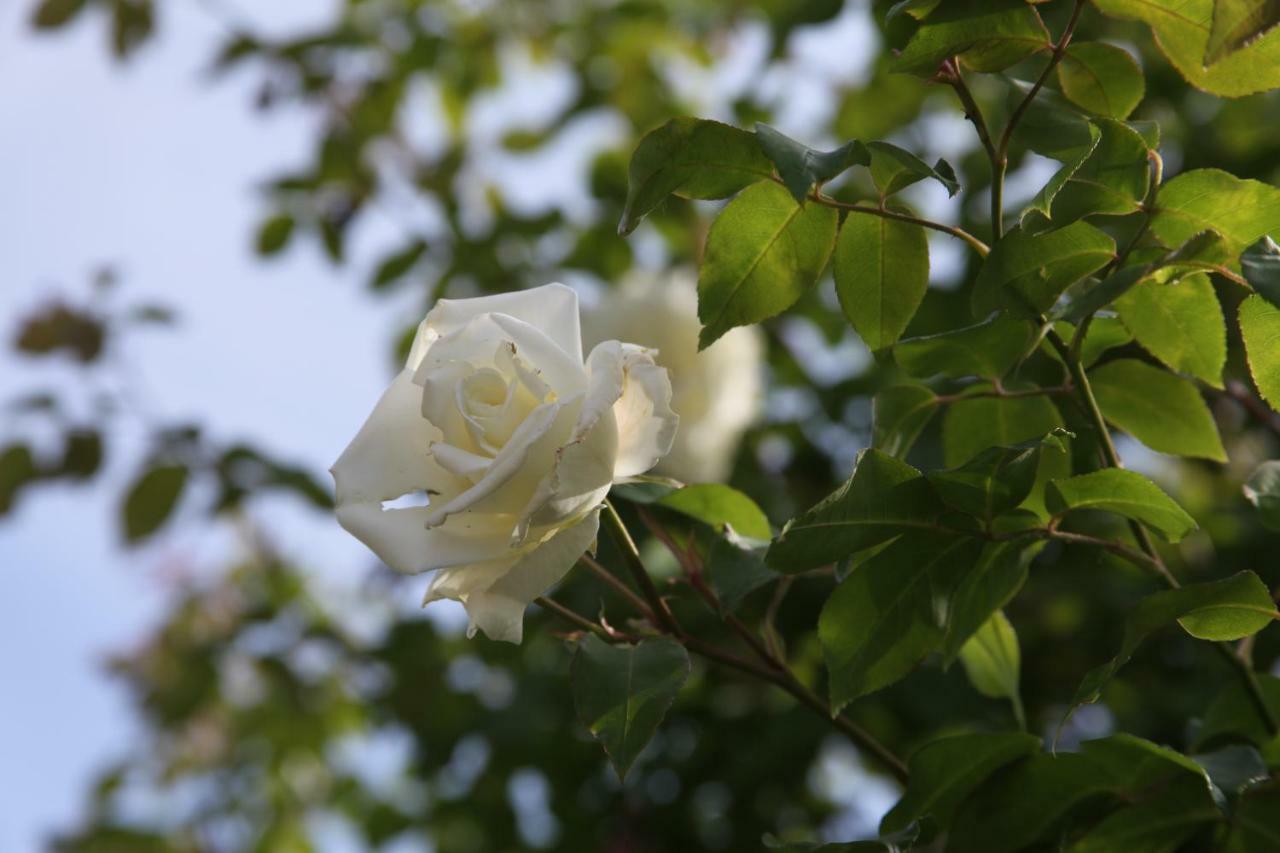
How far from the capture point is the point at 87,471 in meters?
1.57

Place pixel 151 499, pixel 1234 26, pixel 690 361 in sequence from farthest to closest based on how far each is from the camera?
pixel 151 499 → pixel 690 361 → pixel 1234 26

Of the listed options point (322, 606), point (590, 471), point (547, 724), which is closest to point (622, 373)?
point (590, 471)

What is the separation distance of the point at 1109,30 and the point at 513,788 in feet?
3.99

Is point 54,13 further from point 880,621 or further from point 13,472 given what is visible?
point 880,621

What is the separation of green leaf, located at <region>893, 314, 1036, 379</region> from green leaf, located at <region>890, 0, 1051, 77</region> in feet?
0.41

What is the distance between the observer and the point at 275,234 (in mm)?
1977

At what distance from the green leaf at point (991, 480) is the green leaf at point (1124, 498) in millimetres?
29

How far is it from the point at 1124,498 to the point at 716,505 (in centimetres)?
22

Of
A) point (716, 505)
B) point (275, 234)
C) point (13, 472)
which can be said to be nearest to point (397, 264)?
point (275, 234)

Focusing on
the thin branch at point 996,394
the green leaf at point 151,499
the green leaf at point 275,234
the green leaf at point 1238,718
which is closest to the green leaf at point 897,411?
the thin branch at point 996,394

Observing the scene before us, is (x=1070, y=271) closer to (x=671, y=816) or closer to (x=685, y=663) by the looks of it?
(x=685, y=663)

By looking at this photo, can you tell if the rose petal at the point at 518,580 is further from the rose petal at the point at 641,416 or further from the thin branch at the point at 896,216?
the thin branch at the point at 896,216

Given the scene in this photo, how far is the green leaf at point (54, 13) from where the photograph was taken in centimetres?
179

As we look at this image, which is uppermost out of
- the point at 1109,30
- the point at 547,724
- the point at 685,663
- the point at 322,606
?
the point at 685,663
